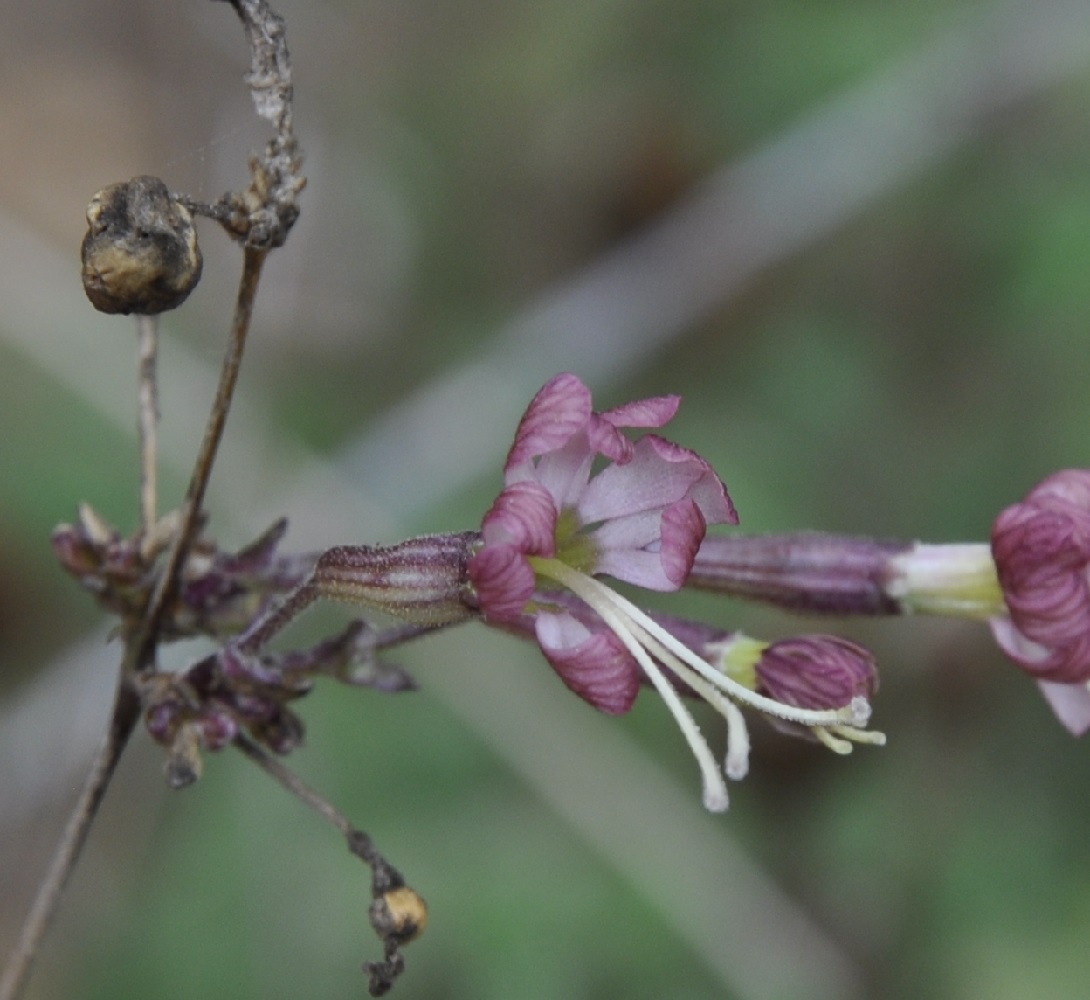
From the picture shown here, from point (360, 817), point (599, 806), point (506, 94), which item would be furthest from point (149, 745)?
point (506, 94)

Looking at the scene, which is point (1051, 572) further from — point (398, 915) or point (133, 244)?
point (133, 244)

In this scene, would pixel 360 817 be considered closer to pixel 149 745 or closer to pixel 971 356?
pixel 149 745

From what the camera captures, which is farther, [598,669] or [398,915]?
[398,915]

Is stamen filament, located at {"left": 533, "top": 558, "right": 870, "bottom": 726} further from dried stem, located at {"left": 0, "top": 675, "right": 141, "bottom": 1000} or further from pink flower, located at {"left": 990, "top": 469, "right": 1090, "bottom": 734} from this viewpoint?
dried stem, located at {"left": 0, "top": 675, "right": 141, "bottom": 1000}

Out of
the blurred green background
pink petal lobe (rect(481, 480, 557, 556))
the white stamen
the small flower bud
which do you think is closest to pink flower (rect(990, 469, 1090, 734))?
the small flower bud

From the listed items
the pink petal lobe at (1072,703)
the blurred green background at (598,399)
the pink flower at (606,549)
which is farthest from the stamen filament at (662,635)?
the blurred green background at (598,399)

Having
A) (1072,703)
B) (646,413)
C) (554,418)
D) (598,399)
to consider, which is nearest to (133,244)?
(554,418)
